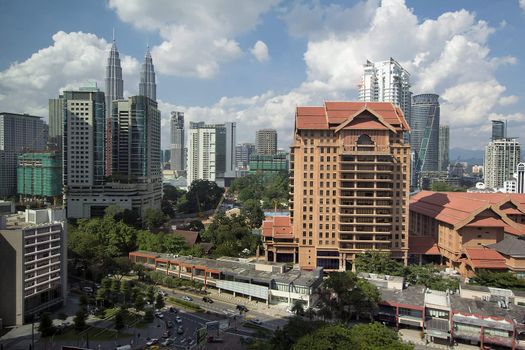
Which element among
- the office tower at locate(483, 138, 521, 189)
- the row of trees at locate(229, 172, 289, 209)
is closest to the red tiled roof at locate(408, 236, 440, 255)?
the row of trees at locate(229, 172, 289, 209)

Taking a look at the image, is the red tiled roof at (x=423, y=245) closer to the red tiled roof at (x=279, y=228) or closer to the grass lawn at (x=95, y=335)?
the red tiled roof at (x=279, y=228)

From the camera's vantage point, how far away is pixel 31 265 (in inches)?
1761

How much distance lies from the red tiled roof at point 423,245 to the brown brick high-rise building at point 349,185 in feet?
18.0

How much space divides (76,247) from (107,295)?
45.2 feet

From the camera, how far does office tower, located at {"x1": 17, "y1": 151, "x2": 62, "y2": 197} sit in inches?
4564

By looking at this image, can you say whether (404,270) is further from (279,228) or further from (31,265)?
(31,265)

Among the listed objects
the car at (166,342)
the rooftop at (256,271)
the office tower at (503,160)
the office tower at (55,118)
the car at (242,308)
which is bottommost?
the car at (166,342)

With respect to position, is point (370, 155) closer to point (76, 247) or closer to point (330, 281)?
point (330, 281)

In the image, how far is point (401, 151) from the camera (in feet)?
200

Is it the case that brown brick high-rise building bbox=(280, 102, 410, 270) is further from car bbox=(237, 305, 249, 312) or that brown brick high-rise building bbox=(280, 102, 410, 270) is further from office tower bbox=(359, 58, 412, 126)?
office tower bbox=(359, 58, 412, 126)

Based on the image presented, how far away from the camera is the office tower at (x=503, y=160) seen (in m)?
166

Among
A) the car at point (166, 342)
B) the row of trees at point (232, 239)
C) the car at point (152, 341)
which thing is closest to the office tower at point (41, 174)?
the row of trees at point (232, 239)

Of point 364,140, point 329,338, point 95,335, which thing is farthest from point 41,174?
point 329,338

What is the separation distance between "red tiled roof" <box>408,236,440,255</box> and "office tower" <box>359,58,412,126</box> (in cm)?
9706
